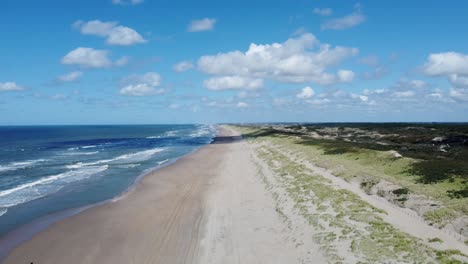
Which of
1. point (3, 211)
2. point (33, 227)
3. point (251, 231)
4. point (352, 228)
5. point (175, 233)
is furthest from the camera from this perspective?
point (3, 211)

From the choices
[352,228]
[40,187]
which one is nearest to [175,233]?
[352,228]

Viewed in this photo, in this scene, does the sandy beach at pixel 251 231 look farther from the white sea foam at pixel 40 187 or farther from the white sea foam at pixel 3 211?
the white sea foam at pixel 40 187

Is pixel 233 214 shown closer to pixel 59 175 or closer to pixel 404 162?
pixel 404 162

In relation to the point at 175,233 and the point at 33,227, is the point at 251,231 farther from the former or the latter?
the point at 33,227

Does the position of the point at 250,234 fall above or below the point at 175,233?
above

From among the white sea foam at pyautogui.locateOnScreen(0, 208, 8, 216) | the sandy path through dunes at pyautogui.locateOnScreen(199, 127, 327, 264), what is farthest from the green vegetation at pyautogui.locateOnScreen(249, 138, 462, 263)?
the white sea foam at pyautogui.locateOnScreen(0, 208, 8, 216)

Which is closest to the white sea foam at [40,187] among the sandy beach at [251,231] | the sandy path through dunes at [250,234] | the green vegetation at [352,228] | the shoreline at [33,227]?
the shoreline at [33,227]
